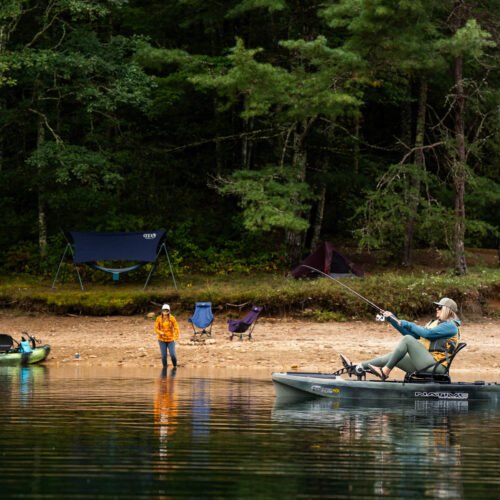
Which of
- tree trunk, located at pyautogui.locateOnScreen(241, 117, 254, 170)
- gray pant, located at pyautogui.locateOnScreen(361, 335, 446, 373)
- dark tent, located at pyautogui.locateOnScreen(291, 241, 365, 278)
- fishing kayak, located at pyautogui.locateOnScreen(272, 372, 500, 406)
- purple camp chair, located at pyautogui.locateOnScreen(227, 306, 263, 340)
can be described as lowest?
fishing kayak, located at pyautogui.locateOnScreen(272, 372, 500, 406)

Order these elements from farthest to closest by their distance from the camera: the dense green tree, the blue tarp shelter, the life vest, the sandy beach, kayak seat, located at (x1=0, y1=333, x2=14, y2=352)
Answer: the blue tarp shelter < the dense green tree < kayak seat, located at (x1=0, y1=333, x2=14, y2=352) < the sandy beach < the life vest

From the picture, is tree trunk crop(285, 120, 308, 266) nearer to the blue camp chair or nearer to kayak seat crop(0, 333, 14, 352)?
the blue camp chair

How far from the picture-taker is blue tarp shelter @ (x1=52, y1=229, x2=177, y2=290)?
84.2 ft

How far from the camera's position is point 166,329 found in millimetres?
17891

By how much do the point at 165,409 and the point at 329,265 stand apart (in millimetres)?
14031

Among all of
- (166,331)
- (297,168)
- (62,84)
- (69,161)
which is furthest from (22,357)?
(62,84)

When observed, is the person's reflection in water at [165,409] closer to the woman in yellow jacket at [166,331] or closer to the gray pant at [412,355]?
the woman in yellow jacket at [166,331]

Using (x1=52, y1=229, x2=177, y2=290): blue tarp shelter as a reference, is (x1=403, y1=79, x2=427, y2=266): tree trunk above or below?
above

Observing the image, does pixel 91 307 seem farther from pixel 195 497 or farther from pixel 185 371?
pixel 195 497

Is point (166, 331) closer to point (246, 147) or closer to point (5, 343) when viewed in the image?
point (5, 343)

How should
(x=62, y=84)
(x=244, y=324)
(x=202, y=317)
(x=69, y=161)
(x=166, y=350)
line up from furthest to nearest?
(x=62, y=84)
(x=69, y=161)
(x=202, y=317)
(x=244, y=324)
(x=166, y=350)

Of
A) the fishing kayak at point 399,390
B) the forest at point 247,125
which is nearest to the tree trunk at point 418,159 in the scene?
the forest at point 247,125

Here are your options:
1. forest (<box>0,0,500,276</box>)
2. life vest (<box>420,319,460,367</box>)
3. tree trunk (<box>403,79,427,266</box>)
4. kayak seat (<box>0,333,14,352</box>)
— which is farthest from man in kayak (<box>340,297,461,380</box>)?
tree trunk (<box>403,79,427,266</box>)

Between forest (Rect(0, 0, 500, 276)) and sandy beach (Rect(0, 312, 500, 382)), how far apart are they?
321cm
